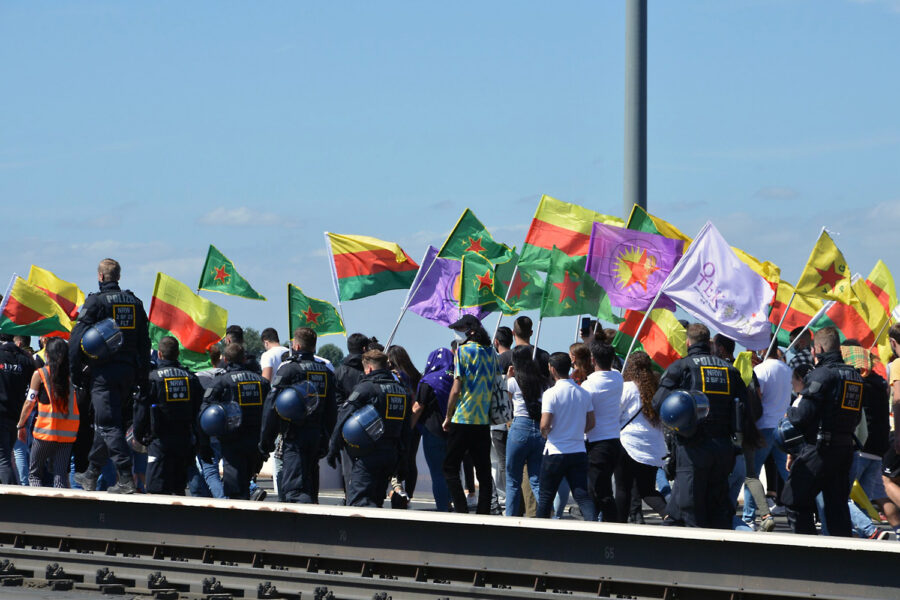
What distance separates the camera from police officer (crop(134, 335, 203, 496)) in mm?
11859

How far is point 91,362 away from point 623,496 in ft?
15.8

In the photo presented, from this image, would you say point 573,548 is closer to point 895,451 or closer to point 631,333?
point 895,451

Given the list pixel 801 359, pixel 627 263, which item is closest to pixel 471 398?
pixel 801 359

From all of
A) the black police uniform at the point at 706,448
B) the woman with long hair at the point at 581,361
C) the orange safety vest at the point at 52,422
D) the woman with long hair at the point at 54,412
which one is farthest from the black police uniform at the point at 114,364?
the black police uniform at the point at 706,448

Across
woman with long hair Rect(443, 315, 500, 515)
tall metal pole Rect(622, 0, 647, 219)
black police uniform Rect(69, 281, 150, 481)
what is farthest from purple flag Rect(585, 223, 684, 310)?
black police uniform Rect(69, 281, 150, 481)

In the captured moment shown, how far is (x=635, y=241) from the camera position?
1495 centimetres

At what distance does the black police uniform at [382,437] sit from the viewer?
10.9 m

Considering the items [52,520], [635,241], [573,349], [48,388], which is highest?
[635,241]

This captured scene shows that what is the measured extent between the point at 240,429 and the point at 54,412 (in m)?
2.30

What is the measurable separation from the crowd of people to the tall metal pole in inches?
144

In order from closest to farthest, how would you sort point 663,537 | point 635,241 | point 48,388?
point 663,537 < point 48,388 < point 635,241

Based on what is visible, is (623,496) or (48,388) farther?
(48,388)

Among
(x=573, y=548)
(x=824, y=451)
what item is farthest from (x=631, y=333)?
(x=573, y=548)

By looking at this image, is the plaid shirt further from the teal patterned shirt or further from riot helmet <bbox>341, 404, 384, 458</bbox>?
riot helmet <bbox>341, 404, 384, 458</bbox>
